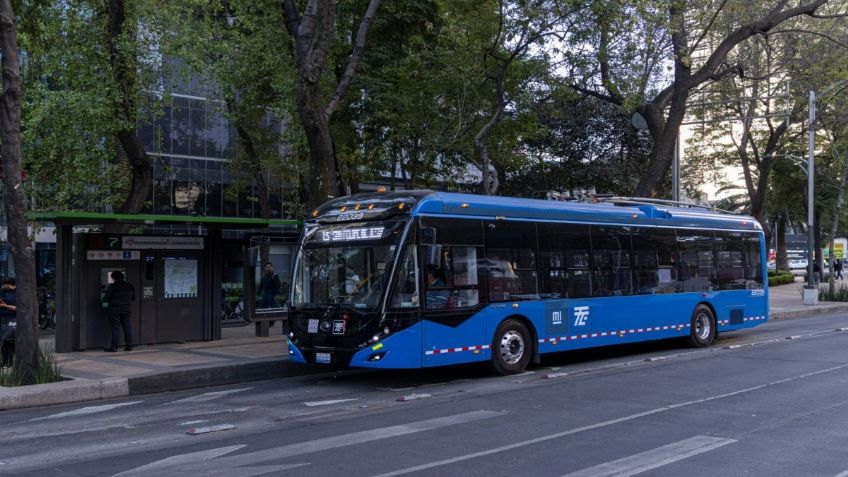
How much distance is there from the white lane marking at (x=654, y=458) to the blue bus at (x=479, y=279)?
498 cm

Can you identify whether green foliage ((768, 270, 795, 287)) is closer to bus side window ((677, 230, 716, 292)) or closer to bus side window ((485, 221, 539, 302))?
bus side window ((677, 230, 716, 292))

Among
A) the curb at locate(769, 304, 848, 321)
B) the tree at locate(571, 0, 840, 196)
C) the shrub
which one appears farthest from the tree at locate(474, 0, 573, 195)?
the shrub

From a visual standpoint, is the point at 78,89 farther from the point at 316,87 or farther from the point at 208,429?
the point at 208,429

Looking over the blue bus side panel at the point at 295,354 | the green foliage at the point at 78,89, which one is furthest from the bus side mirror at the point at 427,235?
the green foliage at the point at 78,89

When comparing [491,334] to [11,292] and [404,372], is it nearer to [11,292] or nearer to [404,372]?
[404,372]

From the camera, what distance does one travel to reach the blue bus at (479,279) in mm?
12336

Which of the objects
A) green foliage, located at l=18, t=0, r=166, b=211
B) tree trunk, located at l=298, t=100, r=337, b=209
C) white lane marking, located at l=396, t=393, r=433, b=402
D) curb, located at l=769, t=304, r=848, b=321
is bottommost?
white lane marking, located at l=396, t=393, r=433, b=402

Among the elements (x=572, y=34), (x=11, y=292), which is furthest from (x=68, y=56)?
(x=572, y=34)

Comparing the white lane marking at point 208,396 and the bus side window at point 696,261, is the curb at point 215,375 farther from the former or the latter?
the bus side window at point 696,261

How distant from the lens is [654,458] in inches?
301

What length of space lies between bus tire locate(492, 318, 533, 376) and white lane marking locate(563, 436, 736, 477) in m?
5.39

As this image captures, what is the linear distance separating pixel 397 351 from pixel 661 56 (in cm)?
1573

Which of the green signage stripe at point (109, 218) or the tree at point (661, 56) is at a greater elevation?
the tree at point (661, 56)

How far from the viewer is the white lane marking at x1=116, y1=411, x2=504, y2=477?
741 cm
